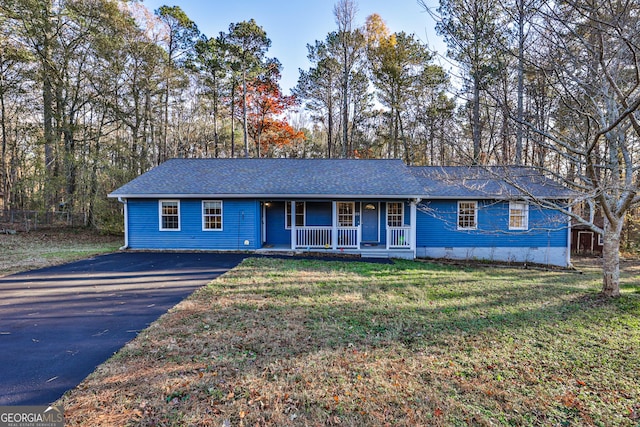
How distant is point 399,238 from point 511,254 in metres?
4.75

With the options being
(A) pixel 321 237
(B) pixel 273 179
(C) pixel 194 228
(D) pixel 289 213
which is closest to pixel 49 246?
(C) pixel 194 228

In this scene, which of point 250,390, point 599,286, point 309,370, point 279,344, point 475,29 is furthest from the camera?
point 599,286

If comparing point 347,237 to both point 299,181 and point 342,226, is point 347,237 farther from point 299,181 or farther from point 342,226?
point 299,181

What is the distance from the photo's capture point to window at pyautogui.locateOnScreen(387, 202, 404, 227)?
12578 millimetres

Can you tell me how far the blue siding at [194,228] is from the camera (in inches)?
466

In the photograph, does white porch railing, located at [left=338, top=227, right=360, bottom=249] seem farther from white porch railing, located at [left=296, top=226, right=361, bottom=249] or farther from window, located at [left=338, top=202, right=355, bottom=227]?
window, located at [left=338, top=202, right=355, bottom=227]

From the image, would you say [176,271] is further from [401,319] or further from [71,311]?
[401,319]

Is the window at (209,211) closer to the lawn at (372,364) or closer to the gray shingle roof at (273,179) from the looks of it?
the gray shingle roof at (273,179)

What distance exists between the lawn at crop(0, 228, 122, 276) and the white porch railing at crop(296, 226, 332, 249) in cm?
748

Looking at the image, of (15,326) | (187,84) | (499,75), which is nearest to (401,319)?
(499,75)

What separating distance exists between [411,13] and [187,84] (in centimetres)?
2037

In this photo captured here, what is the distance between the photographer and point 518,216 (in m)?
12.1

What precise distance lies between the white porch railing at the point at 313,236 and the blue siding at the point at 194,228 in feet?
5.68

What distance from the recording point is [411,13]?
4297 millimetres
